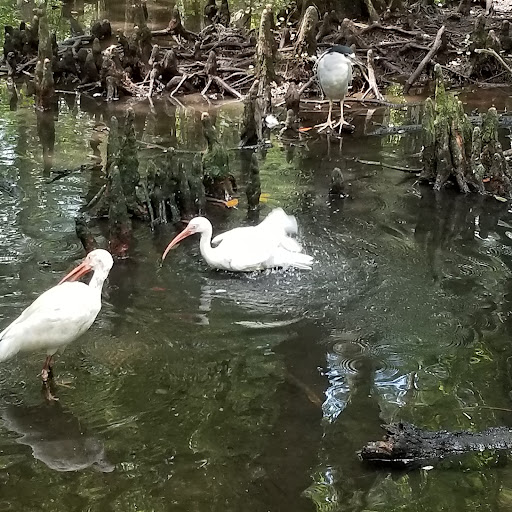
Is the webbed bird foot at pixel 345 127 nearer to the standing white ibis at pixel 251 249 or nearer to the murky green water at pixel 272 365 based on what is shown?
the murky green water at pixel 272 365

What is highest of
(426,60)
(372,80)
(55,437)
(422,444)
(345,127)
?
(426,60)

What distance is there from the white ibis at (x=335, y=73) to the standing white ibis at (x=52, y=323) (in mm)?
7547

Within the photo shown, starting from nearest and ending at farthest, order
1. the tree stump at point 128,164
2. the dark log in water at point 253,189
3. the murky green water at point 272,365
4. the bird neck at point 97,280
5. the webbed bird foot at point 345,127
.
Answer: the murky green water at point 272,365
the bird neck at point 97,280
the tree stump at point 128,164
the dark log in water at point 253,189
the webbed bird foot at point 345,127

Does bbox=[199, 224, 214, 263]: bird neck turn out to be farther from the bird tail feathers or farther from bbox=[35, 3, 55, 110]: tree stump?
bbox=[35, 3, 55, 110]: tree stump

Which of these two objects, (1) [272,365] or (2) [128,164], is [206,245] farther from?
(1) [272,365]

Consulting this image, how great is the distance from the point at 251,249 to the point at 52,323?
2.41 metres

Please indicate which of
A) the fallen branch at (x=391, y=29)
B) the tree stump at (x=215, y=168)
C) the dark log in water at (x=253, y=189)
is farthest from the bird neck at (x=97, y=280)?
the fallen branch at (x=391, y=29)

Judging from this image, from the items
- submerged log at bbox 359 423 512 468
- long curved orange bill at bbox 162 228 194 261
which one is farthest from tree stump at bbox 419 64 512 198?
submerged log at bbox 359 423 512 468

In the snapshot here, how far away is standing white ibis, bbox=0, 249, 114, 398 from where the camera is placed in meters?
5.09

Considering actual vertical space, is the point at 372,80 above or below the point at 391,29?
below

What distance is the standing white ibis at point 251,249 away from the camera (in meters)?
7.11

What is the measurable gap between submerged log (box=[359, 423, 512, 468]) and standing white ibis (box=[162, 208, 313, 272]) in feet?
9.08

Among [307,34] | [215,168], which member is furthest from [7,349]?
[307,34]

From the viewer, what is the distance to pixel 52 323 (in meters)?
5.09
